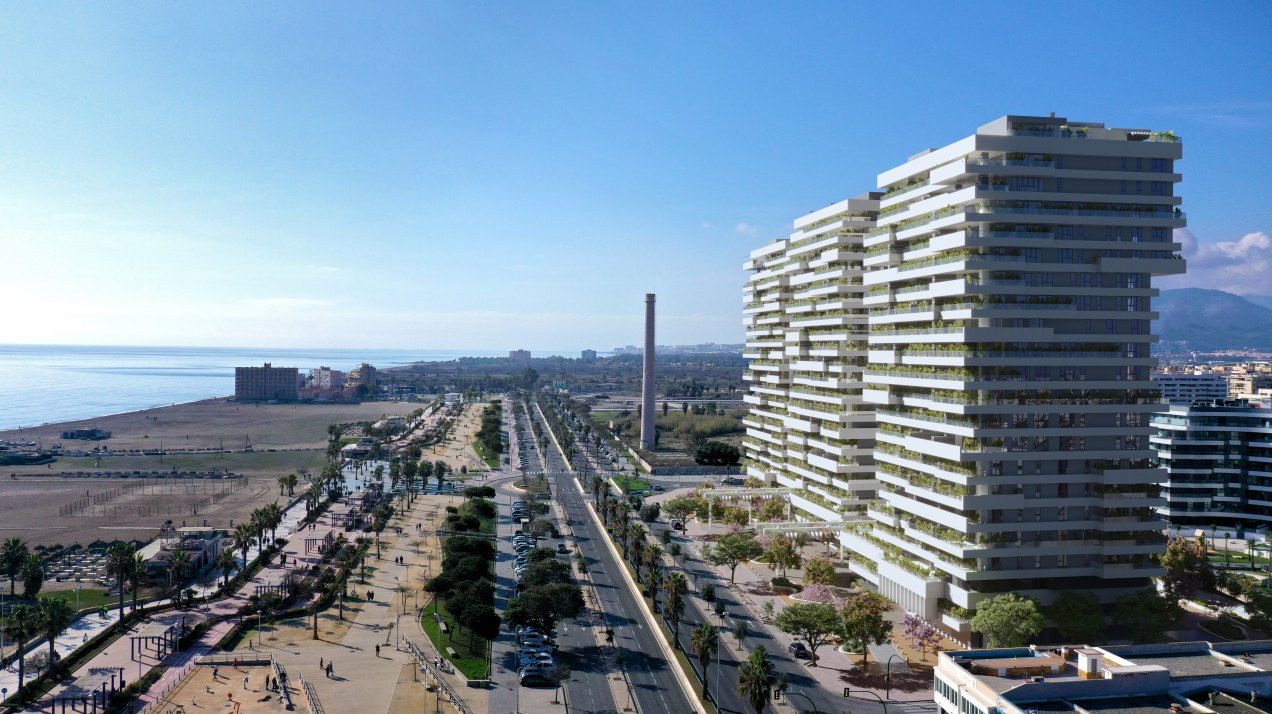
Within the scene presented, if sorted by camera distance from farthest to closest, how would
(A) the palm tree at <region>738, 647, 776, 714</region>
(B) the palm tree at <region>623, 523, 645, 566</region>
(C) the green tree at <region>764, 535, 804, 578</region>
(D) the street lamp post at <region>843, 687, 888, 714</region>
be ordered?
(B) the palm tree at <region>623, 523, 645, 566</region> < (C) the green tree at <region>764, 535, 804, 578</region> < (D) the street lamp post at <region>843, 687, 888, 714</region> < (A) the palm tree at <region>738, 647, 776, 714</region>

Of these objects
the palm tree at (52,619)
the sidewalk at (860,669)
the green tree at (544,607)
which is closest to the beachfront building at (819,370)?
the sidewalk at (860,669)

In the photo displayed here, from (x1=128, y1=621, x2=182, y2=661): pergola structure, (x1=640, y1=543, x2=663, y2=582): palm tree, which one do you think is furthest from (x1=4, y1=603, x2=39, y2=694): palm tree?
(x1=640, y1=543, x2=663, y2=582): palm tree

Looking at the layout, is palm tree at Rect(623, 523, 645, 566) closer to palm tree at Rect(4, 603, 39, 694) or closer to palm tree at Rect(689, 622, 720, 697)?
palm tree at Rect(689, 622, 720, 697)

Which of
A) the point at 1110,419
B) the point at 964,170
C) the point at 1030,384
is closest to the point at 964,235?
the point at 964,170

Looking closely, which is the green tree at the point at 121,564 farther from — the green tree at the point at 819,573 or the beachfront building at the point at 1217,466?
the beachfront building at the point at 1217,466

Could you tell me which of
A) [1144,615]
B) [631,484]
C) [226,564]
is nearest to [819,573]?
[1144,615]

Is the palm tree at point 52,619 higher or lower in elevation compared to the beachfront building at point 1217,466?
lower
